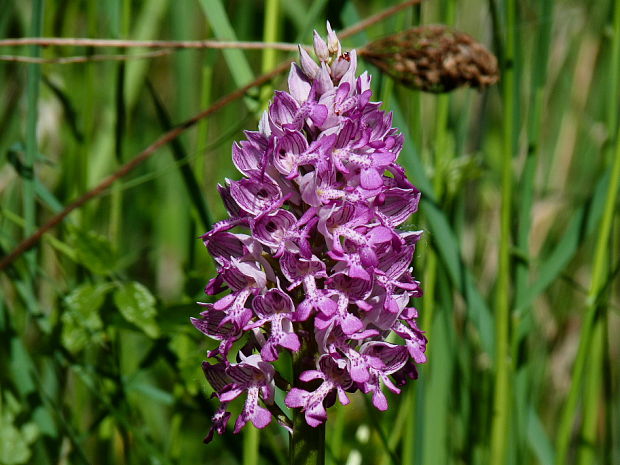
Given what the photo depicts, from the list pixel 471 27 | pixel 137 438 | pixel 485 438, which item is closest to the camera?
pixel 137 438

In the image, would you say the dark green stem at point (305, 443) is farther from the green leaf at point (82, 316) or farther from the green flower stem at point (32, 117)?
the green flower stem at point (32, 117)

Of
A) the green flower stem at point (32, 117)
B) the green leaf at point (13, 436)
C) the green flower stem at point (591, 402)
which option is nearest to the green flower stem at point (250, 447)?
the green leaf at point (13, 436)

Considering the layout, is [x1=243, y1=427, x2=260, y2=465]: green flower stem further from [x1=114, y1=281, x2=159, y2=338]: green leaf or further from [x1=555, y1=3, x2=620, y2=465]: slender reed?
[x1=555, y1=3, x2=620, y2=465]: slender reed

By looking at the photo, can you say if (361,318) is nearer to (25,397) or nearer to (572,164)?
(25,397)

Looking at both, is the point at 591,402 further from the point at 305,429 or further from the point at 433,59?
the point at 305,429

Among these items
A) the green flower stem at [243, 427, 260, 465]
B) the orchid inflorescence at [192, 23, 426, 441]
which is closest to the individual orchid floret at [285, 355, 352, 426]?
the orchid inflorescence at [192, 23, 426, 441]

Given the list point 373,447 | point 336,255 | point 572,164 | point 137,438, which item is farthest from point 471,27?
point 336,255

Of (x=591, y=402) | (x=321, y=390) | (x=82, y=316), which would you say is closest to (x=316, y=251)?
(x=321, y=390)
